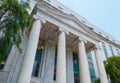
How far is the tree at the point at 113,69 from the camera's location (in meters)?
16.1

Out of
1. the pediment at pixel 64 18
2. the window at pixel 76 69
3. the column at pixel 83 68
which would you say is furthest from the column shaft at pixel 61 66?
the window at pixel 76 69

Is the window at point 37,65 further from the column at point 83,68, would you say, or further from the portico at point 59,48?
the column at point 83,68

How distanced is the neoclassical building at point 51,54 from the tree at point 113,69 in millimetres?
749

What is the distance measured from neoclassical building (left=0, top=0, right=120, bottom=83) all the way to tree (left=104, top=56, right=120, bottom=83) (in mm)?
749

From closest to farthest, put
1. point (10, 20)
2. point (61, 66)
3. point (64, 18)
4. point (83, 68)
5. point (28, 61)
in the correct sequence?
point (10, 20) < point (28, 61) < point (61, 66) < point (83, 68) < point (64, 18)

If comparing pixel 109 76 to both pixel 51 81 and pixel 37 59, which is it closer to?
pixel 51 81

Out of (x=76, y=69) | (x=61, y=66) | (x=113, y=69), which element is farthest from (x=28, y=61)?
(x=113, y=69)

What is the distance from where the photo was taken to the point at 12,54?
44.4 ft

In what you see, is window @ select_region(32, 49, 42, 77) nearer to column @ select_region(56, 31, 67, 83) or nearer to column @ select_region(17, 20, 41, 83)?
column @ select_region(56, 31, 67, 83)

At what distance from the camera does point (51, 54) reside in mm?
17297

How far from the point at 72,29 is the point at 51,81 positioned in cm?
651

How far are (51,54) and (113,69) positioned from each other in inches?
308

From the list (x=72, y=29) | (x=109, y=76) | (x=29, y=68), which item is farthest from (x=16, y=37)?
(x=109, y=76)

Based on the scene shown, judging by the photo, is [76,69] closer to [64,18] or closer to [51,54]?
[51,54]
